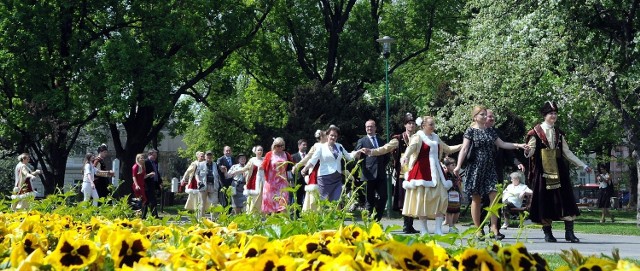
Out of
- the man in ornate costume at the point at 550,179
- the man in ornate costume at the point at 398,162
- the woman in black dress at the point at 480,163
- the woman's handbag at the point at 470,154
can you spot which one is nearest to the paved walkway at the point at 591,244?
the man in ornate costume at the point at 550,179

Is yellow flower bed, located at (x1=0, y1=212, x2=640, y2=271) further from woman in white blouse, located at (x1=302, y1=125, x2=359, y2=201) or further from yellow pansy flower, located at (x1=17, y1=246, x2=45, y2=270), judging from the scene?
woman in white blouse, located at (x1=302, y1=125, x2=359, y2=201)

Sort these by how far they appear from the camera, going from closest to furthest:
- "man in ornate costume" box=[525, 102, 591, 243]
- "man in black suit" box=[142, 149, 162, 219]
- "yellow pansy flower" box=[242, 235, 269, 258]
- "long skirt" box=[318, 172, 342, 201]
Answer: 1. "yellow pansy flower" box=[242, 235, 269, 258]
2. "man in ornate costume" box=[525, 102, 591, 243]
3. "long skirt" box=[318, 172, 342, 201]
4. "man in black suit" box=[142, 149, 162, 219]

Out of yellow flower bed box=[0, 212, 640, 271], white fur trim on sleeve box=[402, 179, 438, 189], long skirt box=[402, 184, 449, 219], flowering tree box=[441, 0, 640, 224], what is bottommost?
yellow flower bed box=[0, 212, 640, 271]

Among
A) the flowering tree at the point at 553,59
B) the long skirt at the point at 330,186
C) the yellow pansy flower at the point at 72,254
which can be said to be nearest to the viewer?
the yellow pansy flower at the point at 72,254

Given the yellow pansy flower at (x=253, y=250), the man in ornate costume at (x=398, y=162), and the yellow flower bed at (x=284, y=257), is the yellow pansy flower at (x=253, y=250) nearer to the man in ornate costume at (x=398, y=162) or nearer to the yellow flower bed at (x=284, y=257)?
the yellow flower bed at (x=284, y=257)

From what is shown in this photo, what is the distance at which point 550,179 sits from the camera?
42.9ft

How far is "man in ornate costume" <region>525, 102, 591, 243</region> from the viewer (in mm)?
13031

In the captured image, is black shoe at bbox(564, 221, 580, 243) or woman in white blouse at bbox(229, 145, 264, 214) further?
woman in white blouse at bbox(229, 145, 264, 214)

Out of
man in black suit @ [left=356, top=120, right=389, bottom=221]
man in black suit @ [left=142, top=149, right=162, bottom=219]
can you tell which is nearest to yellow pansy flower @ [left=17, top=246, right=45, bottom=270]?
man in black suit @ [left=356, top=120, right=389, bottom=221]

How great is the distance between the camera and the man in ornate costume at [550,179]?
1303 centimetres

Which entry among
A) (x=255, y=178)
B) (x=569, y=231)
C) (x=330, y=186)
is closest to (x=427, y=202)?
(x=569, y=231)

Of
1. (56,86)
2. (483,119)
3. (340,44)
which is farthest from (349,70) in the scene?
(483,119)

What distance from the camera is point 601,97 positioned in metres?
23.1

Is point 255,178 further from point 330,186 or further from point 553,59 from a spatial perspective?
point 553,59
